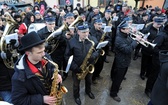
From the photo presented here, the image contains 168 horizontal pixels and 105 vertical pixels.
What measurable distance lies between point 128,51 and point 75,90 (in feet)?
5.91

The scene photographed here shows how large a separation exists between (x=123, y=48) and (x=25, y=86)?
2.60m

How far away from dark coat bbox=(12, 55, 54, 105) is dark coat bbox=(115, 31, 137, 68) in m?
2.38

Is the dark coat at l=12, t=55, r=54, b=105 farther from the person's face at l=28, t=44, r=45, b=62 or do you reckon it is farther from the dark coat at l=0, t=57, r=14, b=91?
the dark coat at l=0, t=57, r=14, b=91

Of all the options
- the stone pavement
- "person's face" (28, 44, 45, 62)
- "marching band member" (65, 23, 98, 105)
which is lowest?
the stone pavement

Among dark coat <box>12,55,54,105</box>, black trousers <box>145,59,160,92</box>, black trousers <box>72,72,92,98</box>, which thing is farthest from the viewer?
black trousers <box>145,59,160,92</box>

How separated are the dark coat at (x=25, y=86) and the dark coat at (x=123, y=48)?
2379 millimetres

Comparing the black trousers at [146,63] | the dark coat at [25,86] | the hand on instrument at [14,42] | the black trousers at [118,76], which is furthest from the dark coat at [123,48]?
the hand on instrument at [14,42]

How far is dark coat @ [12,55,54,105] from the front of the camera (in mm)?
2201

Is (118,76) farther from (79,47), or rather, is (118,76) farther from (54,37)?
(54,37)

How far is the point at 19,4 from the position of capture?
46.4ft

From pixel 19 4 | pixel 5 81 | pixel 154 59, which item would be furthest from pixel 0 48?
pixel 19 4

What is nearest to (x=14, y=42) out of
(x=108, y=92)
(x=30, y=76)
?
(x=30, y=76)

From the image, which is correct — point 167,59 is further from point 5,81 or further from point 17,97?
point 5,81

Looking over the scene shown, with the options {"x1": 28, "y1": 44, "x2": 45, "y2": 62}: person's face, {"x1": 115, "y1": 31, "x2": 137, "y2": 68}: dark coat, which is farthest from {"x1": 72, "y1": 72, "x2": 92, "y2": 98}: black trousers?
{"x1": 28, "y1": 44, "x2": 45, "y2": 62}: person's face
